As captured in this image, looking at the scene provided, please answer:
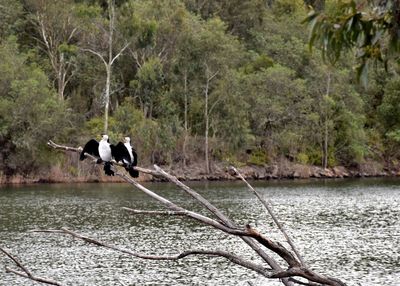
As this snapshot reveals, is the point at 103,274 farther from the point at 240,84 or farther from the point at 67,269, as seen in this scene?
the point at 240,84

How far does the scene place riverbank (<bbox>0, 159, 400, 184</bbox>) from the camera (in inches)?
2862

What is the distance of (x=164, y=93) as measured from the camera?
79438 mm

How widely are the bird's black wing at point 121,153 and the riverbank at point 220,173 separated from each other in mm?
57639

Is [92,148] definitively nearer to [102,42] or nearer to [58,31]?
[102,42]

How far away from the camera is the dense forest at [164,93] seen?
238 feet

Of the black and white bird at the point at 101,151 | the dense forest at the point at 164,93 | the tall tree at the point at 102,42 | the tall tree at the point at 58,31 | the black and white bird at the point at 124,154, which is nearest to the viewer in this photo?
the black and white bird at the point at 101,151

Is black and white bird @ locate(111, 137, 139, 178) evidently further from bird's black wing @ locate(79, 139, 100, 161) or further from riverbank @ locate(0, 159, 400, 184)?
riverbank @ locate(0, 159, 400, 184)

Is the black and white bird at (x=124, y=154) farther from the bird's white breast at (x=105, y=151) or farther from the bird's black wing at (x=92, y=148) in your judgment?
the bird's black wing at (x=92, y=148)

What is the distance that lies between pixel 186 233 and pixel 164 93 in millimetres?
42954

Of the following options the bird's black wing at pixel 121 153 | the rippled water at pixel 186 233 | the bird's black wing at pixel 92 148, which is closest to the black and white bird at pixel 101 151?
the bird's black wing at pixel 92 148

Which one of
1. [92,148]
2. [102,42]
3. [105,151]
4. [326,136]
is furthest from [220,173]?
[92,148]

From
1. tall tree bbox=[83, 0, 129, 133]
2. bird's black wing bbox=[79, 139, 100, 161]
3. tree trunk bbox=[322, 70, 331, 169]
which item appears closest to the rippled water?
bird's black wing bbox=[79, 139, 100, 161]

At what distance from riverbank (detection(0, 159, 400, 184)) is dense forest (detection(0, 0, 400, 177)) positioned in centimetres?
76

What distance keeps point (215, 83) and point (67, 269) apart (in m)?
53.7
